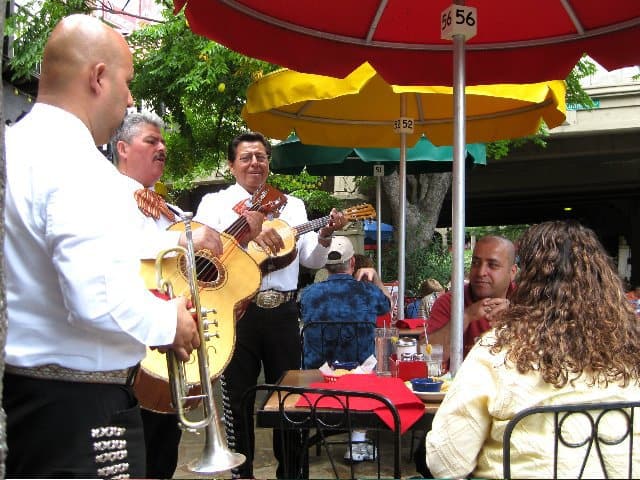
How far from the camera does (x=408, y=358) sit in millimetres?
3137

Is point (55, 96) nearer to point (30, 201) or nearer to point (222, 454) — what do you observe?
point (30, 201)

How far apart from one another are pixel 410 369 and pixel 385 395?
1.64 ft

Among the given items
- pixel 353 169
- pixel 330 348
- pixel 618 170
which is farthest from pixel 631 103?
pixel 330 348

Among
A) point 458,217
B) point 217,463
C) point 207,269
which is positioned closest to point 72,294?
point 217,463

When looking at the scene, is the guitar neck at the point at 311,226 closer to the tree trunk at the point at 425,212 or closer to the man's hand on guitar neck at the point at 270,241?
the man's hand on guitar neck at the point at 270,241

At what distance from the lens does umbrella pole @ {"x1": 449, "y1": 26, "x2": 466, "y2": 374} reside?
9.94 feet

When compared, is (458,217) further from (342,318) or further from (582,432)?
(342,318)

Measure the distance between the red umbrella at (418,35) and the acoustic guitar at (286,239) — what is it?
3.30ft

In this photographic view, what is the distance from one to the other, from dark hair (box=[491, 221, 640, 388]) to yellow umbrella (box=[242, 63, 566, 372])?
0.86m

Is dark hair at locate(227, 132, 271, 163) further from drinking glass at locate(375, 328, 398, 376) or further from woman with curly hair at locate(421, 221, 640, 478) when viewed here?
woman with curly hair at locate(421, 221, 640, 478)

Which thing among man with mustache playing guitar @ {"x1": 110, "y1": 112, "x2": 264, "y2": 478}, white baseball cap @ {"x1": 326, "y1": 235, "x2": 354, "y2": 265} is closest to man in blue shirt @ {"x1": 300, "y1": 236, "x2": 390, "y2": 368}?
white baseball cap @ {"x1": 326, "y1": 235, "x2": 354, "y2": 265}

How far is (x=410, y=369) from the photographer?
10.1 feet

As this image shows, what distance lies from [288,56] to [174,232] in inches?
47.4

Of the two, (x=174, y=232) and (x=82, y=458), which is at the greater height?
(x=174, y=232)
